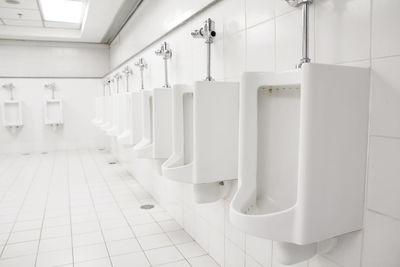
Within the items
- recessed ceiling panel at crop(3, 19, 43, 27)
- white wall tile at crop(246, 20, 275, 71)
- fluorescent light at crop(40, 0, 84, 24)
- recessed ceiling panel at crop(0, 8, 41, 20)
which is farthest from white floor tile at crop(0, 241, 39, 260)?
recessed ceiling panel at crop(3, 19, 43, 27)

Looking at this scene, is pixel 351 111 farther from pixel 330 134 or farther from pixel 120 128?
pixel 120 128

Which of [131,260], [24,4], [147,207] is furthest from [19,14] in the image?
[131,260]

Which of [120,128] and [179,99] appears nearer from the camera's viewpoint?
[179,99]

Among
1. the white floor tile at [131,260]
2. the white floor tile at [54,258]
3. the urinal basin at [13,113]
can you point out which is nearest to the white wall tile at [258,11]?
the white floor tile at [131,260]

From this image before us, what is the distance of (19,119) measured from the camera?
261 inches

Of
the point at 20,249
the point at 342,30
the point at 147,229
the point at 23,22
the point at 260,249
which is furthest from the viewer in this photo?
the point at 23,22

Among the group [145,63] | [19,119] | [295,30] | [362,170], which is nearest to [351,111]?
[362,170]

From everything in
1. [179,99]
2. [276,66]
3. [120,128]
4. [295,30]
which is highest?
[295,30]

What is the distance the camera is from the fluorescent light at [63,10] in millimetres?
4574

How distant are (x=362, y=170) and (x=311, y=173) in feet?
0.76

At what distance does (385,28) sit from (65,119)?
6917mm

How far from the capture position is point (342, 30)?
1.22 m

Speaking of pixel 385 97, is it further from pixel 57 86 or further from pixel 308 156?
pixel 57 86

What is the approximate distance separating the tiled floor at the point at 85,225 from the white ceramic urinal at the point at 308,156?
113 centimetres
